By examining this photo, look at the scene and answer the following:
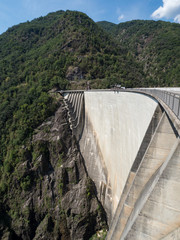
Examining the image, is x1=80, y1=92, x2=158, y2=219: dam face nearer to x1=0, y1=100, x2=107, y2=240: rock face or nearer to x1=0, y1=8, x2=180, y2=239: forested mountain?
x1=0, y1=100, x2=107, y2=240: rock face

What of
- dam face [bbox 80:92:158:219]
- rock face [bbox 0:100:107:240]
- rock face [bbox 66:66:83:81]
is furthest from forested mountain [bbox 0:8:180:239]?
dam face [bbox 80:92:158:219]

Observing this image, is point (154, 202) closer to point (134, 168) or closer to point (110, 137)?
point (134, 168)

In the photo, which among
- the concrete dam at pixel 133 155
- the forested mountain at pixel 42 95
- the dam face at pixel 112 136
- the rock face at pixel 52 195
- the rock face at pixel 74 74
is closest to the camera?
the concrete dam at pixel 133 155

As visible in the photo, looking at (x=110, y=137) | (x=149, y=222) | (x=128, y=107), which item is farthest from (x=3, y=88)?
(x=149, y=222)

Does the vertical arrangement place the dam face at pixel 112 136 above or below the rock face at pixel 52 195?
above

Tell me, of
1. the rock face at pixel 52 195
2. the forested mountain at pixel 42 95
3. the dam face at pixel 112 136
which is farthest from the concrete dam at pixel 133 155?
the forested mountain at pixel 42 95

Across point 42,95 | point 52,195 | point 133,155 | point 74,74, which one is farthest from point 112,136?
point 74,74

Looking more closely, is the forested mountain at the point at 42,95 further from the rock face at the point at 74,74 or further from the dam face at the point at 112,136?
the dam face at the point at 112,136

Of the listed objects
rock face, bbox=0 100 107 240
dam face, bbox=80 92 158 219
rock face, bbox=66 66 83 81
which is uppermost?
rock face, bbox=66 66 83 81
